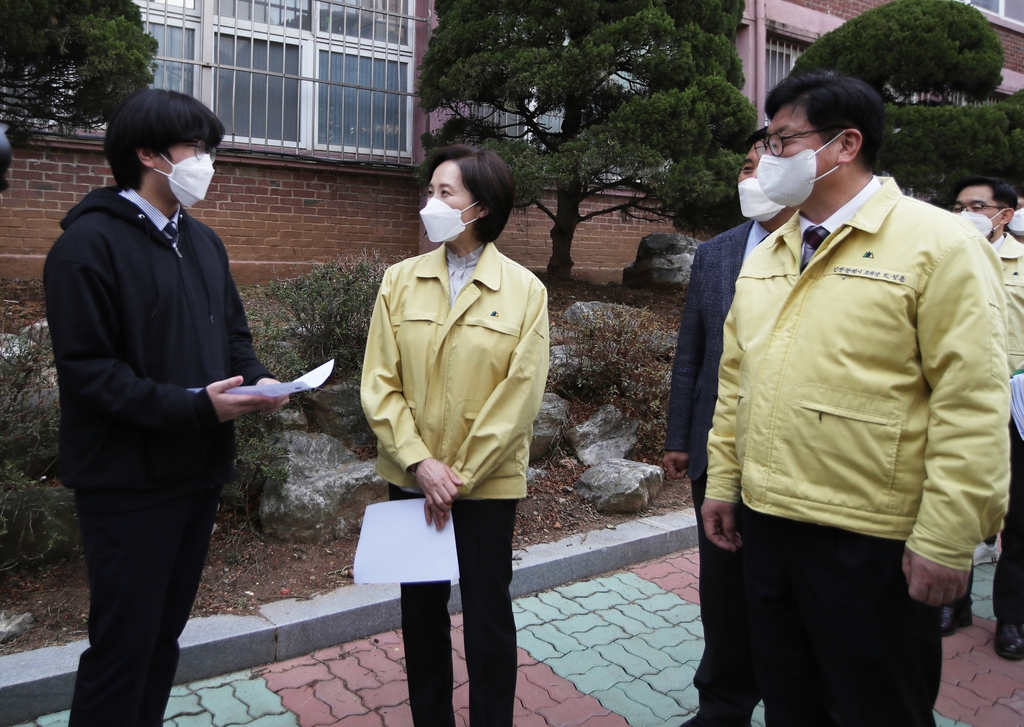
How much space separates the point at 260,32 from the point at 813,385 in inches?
314

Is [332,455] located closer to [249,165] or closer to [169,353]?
[169,353]

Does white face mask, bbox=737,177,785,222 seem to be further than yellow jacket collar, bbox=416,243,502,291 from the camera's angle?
Yes

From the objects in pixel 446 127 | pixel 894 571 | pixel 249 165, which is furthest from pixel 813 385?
pixel 249 165

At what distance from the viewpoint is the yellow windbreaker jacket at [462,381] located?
2617 mm

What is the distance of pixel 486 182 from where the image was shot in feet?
9.23

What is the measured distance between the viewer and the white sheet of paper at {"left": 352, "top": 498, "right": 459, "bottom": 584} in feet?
8.47

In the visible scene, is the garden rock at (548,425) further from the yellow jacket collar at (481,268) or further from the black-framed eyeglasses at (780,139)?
the black-framed eyeglasses at (780,139)

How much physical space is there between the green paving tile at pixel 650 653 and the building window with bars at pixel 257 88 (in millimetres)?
6635

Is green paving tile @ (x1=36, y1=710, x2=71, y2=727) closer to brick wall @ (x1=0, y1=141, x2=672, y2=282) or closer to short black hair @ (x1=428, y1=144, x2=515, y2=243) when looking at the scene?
short black hair @ (x1=428, y1=144, x2=515, y2=243)

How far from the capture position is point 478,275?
2.74m

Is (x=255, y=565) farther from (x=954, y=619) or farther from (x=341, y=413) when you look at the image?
(x=954, y=619)

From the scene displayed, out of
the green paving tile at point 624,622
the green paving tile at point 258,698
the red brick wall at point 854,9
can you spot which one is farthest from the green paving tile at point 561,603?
the red brick wall at point 854,9

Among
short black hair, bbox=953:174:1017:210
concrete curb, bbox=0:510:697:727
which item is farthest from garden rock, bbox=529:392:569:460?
short black hair, bbox=953:174:1017:210

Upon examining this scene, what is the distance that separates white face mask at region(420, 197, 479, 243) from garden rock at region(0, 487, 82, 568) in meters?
2.27
